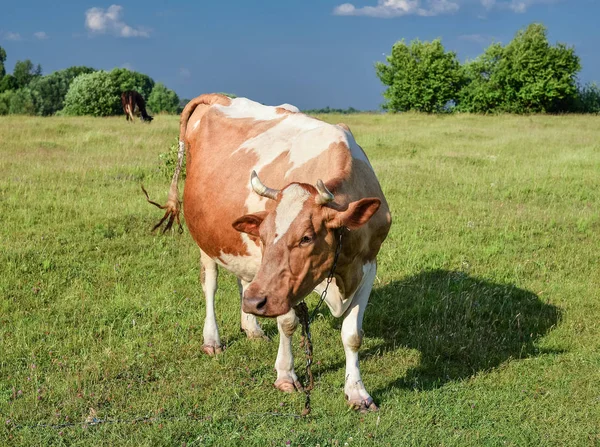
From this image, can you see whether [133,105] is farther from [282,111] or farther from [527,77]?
[527,77]

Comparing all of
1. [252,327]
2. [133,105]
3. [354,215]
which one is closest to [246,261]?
[252,327]

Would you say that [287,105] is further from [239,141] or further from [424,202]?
[424,202]

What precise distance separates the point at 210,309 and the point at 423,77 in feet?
185

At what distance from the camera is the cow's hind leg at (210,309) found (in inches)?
279

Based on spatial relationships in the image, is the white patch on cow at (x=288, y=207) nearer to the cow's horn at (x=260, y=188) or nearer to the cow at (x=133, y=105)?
the cow's horn at (x=260, y=188)

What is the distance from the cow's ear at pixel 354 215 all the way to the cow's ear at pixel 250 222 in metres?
0.54

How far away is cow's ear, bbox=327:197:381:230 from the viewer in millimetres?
4711

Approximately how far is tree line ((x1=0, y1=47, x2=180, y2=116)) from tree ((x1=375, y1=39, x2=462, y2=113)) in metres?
21.7

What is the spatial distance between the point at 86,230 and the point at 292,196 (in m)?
7.01

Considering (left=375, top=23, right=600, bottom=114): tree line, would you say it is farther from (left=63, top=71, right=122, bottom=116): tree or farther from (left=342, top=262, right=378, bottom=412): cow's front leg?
(left=342, top=262, right=378, bottom=412): cow's front leg

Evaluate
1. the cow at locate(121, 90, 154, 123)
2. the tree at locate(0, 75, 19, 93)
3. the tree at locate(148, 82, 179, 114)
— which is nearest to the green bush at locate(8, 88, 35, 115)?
the tree at locate(148, 82, 179, 114)

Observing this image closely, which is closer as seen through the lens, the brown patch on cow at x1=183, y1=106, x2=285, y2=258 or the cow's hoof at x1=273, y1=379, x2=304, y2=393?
the cow's hoof at x1=273, y1=379, x2=304, y2=393

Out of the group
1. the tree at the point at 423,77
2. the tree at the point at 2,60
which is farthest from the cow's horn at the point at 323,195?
the tree at the point at 2,60

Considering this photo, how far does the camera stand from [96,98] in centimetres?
5634
